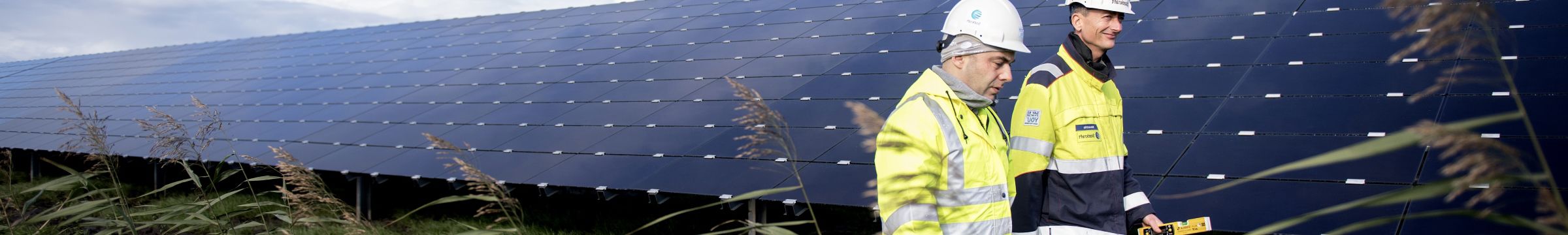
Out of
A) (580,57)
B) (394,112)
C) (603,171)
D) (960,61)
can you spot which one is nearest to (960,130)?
(960,61)

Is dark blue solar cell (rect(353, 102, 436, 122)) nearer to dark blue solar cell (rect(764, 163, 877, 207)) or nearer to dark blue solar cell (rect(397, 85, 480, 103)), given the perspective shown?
dark blue solar cell (rect(397, 85, 480, 103))

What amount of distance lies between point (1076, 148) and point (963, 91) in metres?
0.96

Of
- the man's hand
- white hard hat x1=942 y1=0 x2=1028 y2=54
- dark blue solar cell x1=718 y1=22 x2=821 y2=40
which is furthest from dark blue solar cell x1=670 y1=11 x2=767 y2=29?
white hard hat x1=942 y1=0 x2=1028 y2=54

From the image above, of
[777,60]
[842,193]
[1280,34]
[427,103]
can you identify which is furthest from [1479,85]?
[427,103]

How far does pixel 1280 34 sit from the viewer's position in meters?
8.17

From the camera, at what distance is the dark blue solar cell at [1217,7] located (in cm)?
901

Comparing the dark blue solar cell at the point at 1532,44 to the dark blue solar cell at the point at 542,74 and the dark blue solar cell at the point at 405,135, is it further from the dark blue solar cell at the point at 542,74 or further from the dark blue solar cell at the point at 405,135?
the dark blue solar cell at the point at 542,74

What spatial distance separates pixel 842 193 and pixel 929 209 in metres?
3.51

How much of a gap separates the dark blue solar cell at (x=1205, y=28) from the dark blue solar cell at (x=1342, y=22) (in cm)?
11

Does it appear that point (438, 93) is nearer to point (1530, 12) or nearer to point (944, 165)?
point (1530, 12)

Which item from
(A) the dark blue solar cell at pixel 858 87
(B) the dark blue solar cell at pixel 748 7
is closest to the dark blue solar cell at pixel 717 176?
(A) the dark blue solar cell at pixel 858 87

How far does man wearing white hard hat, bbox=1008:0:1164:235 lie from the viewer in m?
4.07

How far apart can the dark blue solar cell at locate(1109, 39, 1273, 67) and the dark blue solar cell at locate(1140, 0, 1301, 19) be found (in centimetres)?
87

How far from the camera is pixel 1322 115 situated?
645cm
